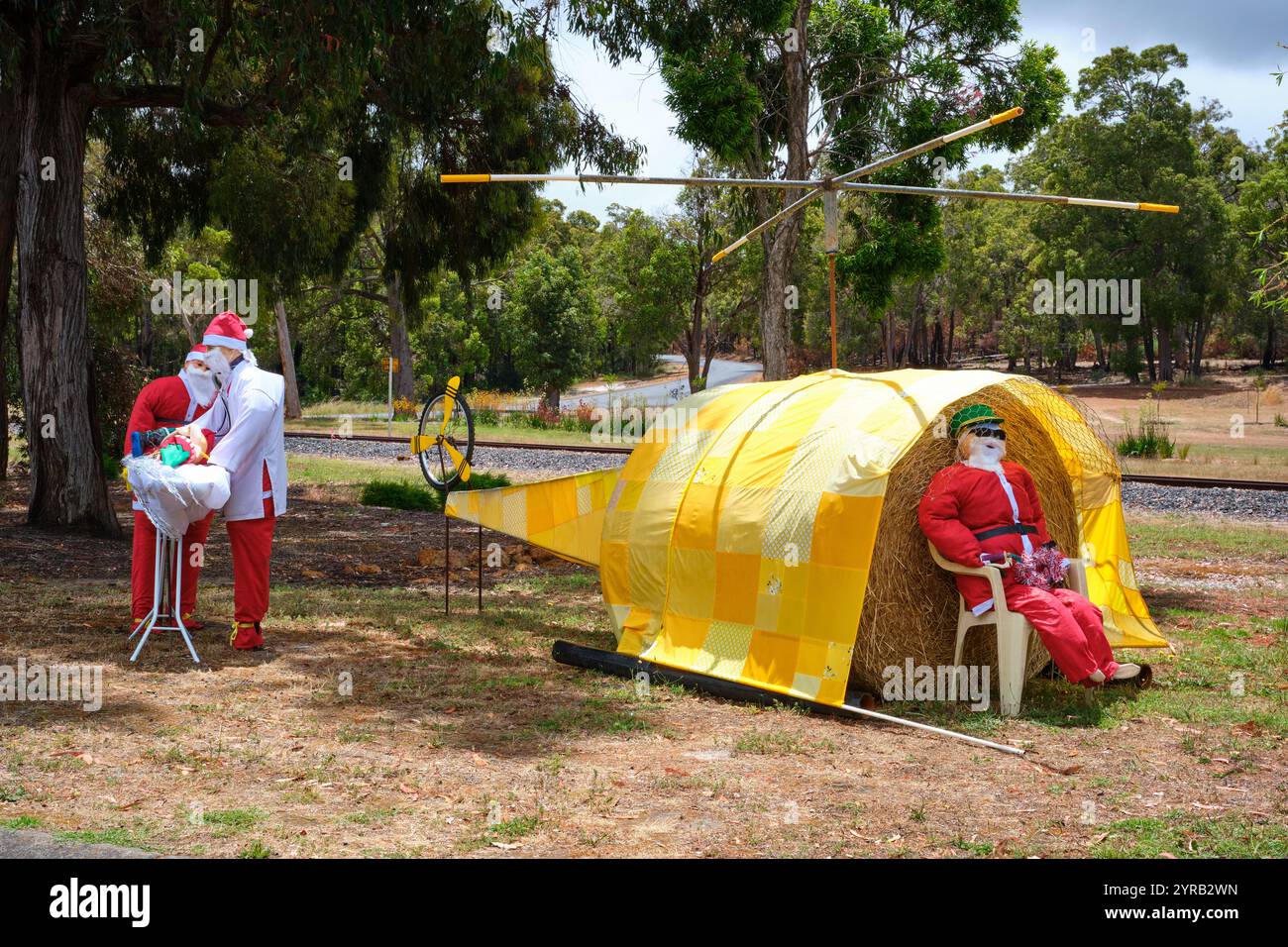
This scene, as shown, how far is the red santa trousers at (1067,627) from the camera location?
7508mm

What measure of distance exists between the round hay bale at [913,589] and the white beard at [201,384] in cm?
503

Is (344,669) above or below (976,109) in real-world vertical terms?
below

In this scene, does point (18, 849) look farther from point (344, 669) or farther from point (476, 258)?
point (476, 258)

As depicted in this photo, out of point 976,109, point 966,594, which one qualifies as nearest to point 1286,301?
point 966,594

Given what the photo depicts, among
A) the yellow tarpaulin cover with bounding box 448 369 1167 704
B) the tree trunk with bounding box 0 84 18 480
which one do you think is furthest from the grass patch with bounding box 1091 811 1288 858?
the tree trunk with bounding box 0 84 18 480

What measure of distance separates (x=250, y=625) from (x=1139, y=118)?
5013 centimetres

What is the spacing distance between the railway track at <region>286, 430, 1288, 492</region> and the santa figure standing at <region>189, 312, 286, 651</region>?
9.38m

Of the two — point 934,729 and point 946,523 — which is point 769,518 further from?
point 934,729

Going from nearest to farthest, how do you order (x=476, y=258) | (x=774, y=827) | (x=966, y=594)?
(x=774, y=827) < (x=966, y=594) < (x=476, y=258)

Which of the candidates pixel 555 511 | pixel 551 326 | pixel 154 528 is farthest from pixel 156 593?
pixel 551 326

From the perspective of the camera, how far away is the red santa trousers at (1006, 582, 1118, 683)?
24.6 ft

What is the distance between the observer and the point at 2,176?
1480cm

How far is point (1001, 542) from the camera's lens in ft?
26.0

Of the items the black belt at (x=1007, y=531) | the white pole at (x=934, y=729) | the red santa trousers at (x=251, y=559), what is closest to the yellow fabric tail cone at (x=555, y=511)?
the red santa trousers at (x=251, y=559)
